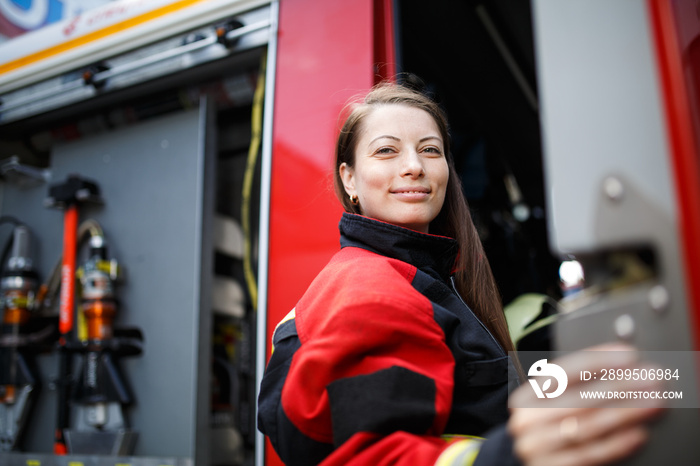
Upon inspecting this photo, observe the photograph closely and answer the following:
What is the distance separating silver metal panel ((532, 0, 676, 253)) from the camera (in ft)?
1.38

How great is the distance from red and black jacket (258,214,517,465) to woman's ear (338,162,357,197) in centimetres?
22

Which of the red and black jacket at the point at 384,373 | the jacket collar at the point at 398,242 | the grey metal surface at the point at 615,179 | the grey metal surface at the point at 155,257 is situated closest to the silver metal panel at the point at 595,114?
the grey metal surface at the point at 615,179

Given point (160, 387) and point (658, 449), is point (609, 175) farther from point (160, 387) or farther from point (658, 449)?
point (160, 387)

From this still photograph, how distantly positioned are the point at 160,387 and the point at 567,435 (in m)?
1.61

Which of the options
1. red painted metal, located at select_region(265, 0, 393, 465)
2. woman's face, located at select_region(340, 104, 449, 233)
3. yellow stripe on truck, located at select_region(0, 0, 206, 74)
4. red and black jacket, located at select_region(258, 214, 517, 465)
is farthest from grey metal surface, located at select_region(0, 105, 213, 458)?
red and black jacket, located at select_region(258, 214, 517, 465)

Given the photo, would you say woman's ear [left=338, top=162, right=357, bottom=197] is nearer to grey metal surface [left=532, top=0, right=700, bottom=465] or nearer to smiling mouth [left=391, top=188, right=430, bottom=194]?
smiling mouth [left=391, top=188, right=430, bottom=194]

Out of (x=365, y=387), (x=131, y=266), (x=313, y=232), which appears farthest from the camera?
(x=131, y=266)

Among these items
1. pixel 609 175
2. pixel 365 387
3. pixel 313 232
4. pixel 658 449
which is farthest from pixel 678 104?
pixel 313 232

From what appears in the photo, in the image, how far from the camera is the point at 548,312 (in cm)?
178

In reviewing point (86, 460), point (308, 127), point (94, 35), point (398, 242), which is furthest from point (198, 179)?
point (398, 242)

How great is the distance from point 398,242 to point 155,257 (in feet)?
4.13

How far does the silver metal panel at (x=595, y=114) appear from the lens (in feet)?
1.38

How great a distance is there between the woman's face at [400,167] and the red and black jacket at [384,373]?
90 millimetres

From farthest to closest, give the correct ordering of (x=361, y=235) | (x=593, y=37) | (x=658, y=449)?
1. (x=361, y=235)
2. (x=593, y=37)
3. (x=658, y=449)
